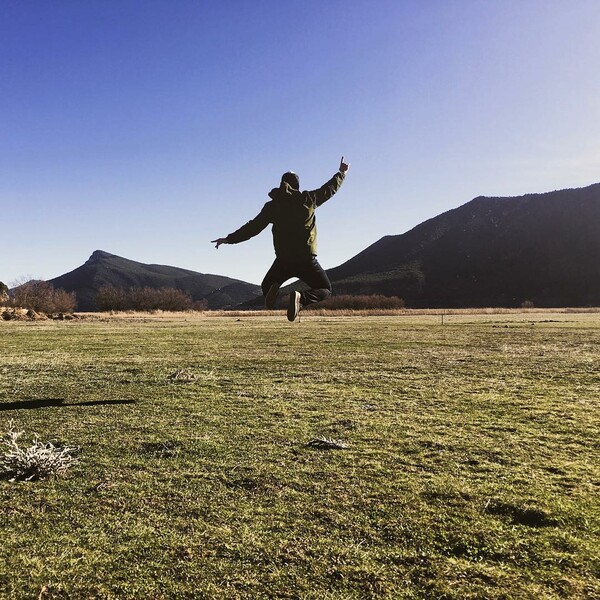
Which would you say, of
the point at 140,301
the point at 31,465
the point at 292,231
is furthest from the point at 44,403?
the point at 140,301

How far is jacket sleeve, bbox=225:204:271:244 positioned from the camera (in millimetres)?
6922

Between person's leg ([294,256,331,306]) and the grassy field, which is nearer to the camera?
the grassy field

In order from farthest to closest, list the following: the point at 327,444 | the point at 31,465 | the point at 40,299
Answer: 1. the point at 40,299
2. the point at 327,444
3. the point at 31,465

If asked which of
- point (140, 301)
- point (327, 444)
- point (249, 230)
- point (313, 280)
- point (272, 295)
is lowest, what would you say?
point (327, 444)

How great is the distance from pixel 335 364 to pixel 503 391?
555cm

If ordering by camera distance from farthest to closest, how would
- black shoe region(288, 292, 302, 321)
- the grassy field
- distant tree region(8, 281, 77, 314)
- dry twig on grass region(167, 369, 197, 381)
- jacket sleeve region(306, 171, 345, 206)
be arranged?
distant tree region(8, 281, 77, 314), dry twig on grass region(167, 369, 197, 381), black shoe region(288, 292, 302, 321), jacket sleeve region(306, 171, 345, 206), the grassy field

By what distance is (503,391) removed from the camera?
32.9 feet

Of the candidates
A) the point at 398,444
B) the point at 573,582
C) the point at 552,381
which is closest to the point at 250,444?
the point at 398,444

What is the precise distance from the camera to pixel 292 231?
654 cm

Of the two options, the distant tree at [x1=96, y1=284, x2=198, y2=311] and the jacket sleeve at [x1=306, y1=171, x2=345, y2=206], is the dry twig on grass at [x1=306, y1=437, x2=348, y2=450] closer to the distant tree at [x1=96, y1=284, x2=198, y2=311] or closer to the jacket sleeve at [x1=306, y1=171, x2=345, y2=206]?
the jacket sleeve at [x1=306, y1=171, x2=345, y2=206]

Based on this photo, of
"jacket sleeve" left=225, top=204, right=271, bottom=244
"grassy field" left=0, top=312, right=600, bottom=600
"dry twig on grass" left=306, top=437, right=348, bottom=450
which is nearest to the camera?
"grassy field" left=0, top=312, right=600, bottom=600

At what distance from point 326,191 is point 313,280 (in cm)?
134

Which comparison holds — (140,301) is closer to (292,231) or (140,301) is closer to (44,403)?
(44,403)

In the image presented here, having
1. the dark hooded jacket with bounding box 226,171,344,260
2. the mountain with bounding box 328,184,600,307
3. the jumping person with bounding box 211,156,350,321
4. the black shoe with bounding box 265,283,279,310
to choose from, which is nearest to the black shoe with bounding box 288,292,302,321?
the jumping person with bounding box 211,156,350,321
